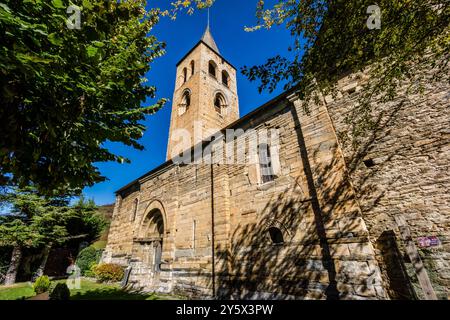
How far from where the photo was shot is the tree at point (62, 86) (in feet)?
8.53

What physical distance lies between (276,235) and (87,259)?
17.5 m

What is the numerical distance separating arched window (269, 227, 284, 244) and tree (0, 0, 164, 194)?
490 centimetres

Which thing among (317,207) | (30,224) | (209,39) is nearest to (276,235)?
(317,207)

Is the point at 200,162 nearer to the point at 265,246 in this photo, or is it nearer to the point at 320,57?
the point at 265,246

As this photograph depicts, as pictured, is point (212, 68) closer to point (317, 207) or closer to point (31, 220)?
point (317, 207)

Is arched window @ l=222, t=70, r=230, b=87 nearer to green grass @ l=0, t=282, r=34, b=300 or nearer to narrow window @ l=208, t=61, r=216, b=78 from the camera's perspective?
narrow window @ l=208, t=61, r=216, b=78

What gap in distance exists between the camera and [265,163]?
772 centimetres

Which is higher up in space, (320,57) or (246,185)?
(320,57)

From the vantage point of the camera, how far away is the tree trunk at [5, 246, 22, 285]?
1321cm

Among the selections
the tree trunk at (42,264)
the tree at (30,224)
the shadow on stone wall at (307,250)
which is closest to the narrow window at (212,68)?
the shadow on stone wall at (307,250)

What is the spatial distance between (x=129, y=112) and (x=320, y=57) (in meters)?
4.24

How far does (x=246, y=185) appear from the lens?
7875 millimetres

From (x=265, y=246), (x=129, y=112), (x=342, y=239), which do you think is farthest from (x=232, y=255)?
(x=129, y=112)

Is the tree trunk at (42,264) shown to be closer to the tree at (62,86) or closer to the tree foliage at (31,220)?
the tree foliage at (31,220)
